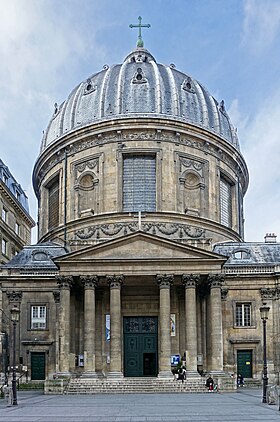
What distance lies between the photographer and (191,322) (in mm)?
51125

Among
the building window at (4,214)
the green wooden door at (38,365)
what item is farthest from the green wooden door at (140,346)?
the building window at (4,214)

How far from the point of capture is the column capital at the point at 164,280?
171ft

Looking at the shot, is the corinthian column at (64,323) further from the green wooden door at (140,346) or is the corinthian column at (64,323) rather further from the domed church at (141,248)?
the green wooden door at (140,346)

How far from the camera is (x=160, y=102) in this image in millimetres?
64688

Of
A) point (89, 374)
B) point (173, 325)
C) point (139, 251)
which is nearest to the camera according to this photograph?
point (89, 374)

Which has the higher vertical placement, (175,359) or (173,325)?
(173,325)

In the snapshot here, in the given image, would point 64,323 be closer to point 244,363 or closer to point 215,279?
point 215,279

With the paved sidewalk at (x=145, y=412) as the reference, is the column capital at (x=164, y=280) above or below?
above

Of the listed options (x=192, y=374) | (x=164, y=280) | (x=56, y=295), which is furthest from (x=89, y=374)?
(x=56, y=295)

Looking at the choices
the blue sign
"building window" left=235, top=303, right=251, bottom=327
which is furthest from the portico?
"building window" left=235, top=303, right=251, bottom=327

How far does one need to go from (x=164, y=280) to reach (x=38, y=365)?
1403 cm

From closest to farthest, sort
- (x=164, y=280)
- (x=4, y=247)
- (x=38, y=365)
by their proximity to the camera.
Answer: (x=164, y=280) → (x=38, y=365) → (x=4, y=247)

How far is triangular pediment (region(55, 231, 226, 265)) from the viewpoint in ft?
171

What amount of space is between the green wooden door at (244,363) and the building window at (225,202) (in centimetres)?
1411
